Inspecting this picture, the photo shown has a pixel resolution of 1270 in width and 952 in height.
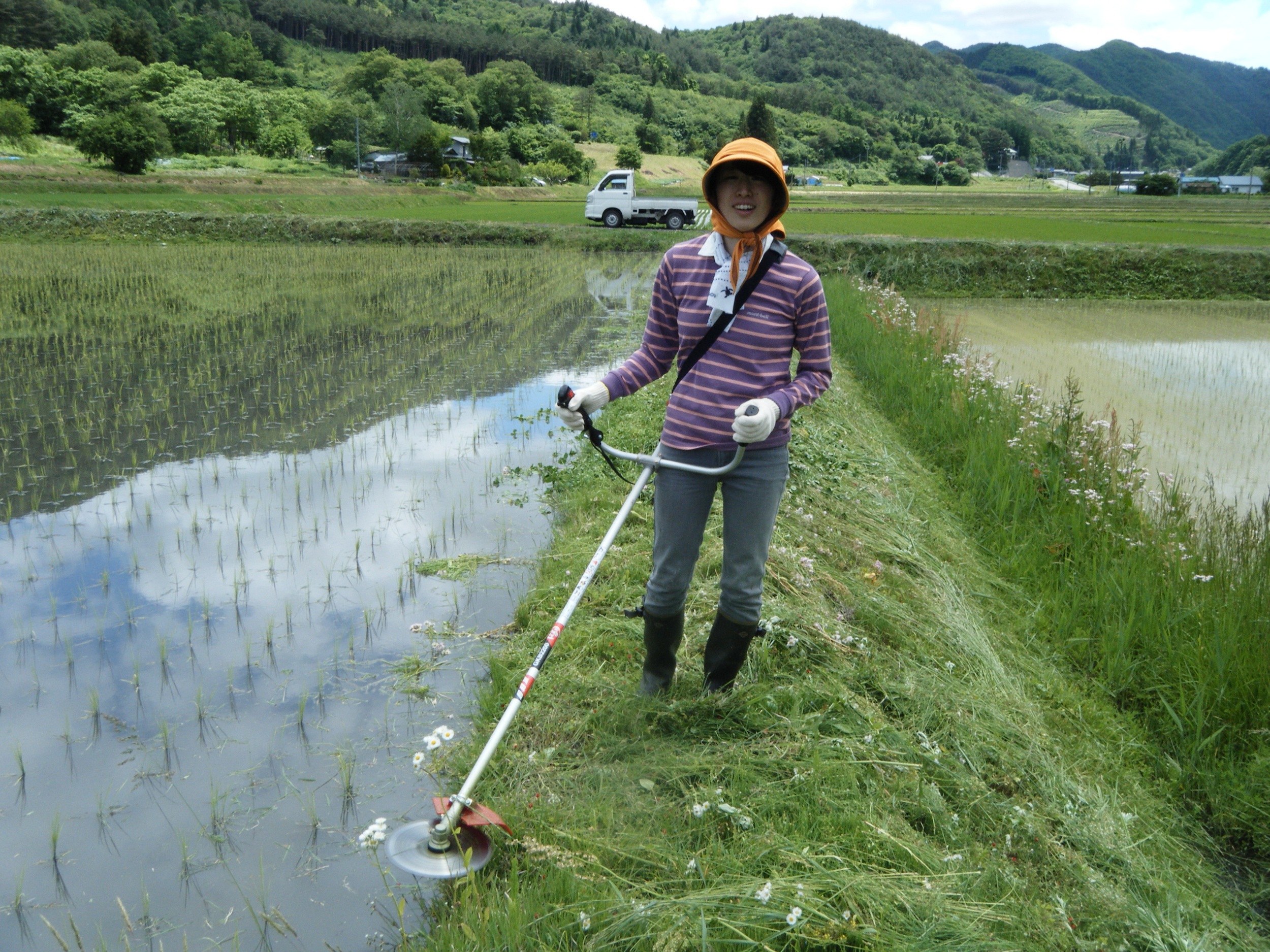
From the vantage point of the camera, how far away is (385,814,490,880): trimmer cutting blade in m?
2.07

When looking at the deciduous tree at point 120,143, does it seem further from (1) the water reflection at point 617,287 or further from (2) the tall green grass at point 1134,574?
(2) the tall green grass at point 1134,574

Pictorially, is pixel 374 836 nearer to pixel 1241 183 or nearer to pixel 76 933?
pixel 76 933

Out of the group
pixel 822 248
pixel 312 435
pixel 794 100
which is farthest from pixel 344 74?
pixel 312 435

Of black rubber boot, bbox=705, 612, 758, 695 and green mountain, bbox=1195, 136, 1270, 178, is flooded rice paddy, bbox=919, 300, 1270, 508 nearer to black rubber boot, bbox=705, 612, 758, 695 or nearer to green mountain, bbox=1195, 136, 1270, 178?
black rubber boot, bbox=705, 612, 758, 695

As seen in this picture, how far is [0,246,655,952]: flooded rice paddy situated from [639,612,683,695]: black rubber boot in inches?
Answer: 27.4

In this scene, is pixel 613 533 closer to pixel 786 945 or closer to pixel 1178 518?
pixel 786 945

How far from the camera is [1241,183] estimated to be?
3469 inches

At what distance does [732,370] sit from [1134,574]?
236 centimetres

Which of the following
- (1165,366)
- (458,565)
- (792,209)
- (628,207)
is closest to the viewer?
(458,565)

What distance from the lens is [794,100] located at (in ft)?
474

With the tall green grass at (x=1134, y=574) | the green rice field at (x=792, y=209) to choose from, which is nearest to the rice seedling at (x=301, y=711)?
the tall green grass at (x=1134, y=574)

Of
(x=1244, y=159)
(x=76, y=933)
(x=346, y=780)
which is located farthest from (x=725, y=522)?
(x=1244, y=159)

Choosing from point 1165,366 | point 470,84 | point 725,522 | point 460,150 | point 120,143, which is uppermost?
point 470,84

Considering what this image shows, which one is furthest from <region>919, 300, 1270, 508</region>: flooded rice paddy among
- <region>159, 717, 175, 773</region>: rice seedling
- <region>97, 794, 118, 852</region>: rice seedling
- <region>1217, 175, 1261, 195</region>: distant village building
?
<region>1217, 175, 1261, 195</region>: distant village building
